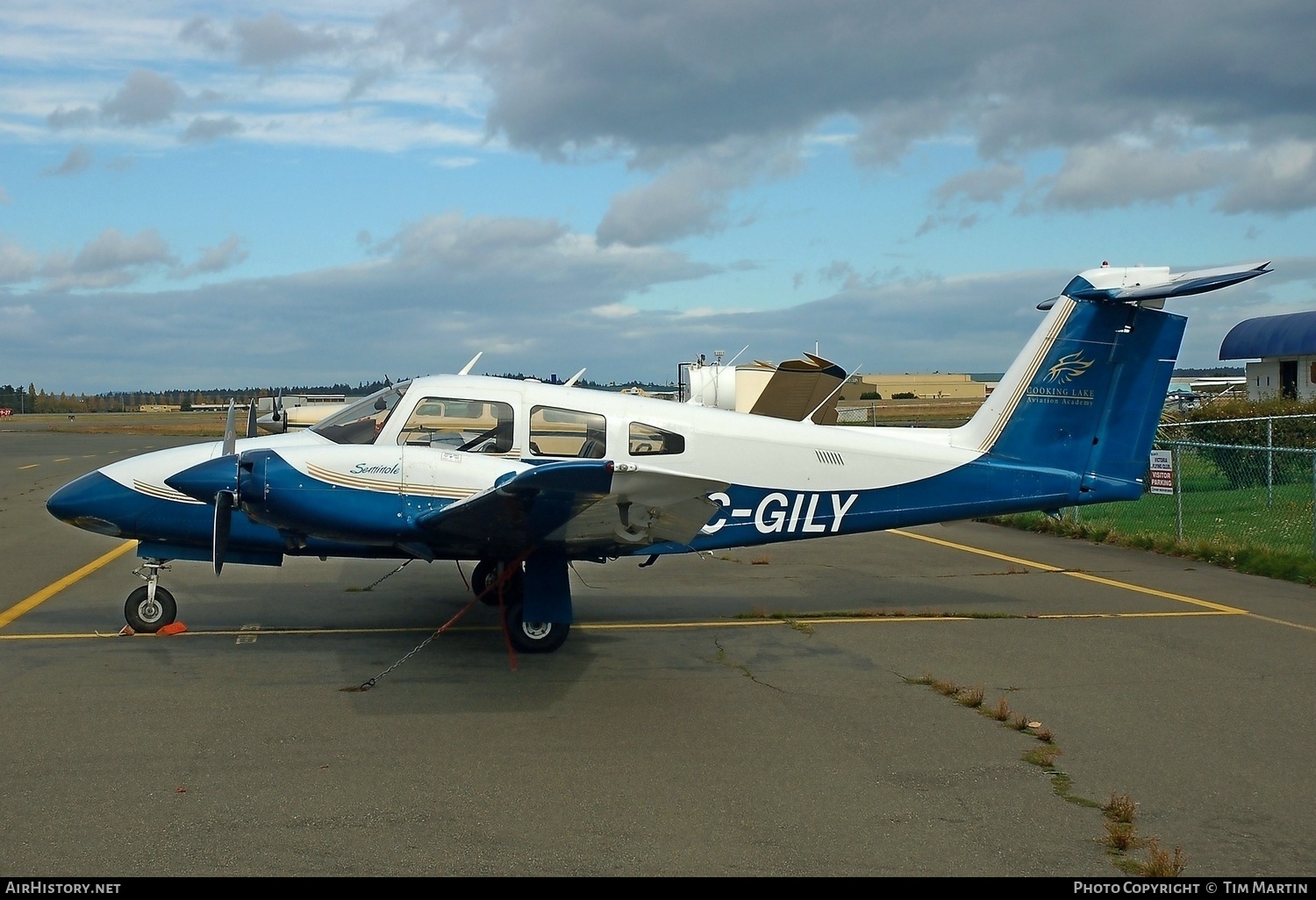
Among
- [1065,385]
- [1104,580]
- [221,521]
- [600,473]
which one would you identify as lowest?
[1104,580]

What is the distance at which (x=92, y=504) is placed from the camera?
8.88 m

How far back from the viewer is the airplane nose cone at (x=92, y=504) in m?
8.88

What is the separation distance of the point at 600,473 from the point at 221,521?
3275mm

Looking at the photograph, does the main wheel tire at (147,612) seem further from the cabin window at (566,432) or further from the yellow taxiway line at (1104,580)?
the yellow taxiway line at (1104,580)

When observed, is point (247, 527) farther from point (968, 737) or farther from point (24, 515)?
point (24, 515)

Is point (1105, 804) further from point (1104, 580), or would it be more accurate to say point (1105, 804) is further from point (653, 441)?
point (1104, 580)

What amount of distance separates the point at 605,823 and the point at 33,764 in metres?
3.17

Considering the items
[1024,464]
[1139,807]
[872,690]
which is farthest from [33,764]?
[1024,464]

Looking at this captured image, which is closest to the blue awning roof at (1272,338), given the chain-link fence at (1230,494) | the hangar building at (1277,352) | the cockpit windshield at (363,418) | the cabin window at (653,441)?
the hangar building at (1277,352)

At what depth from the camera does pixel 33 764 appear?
5.71m

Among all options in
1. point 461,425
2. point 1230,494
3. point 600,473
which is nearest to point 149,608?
point 461,425

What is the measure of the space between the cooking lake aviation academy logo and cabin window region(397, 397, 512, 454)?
5104 mm

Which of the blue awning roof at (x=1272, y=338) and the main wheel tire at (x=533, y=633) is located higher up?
the blue awning roof at (x=1272, y=338)

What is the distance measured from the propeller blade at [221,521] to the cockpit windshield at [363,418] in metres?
0.95
